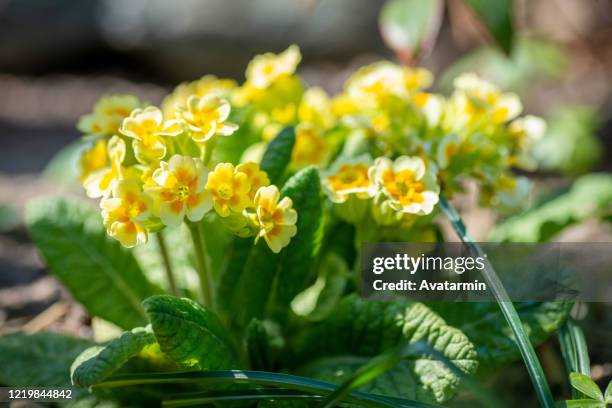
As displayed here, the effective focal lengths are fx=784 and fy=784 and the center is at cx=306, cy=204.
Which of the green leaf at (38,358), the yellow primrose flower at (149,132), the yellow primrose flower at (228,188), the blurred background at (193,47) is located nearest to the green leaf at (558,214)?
the yellow primrose flower at (228,188)

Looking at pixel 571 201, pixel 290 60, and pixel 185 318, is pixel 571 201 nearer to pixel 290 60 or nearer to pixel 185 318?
pixel 290 60

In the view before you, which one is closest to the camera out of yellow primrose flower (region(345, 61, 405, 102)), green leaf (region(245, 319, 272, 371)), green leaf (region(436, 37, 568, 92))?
green leaf (region(245, 319, 272, 371))

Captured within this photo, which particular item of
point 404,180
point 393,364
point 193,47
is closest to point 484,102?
point 404,180

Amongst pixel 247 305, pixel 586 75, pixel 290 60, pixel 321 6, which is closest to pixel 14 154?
pixel 321 6

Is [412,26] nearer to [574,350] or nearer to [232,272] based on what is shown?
[232,272]

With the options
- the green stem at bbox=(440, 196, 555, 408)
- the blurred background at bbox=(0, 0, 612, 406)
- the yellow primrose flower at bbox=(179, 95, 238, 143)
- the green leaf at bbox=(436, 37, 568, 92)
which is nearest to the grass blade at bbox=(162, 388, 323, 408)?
the green stem at bbox=(440, 196, 555, 408)

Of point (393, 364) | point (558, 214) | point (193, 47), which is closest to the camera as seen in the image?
point (393, 364)

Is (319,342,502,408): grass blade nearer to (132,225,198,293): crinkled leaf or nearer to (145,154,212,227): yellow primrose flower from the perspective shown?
(145,154,212,227): yellow primrose flower
